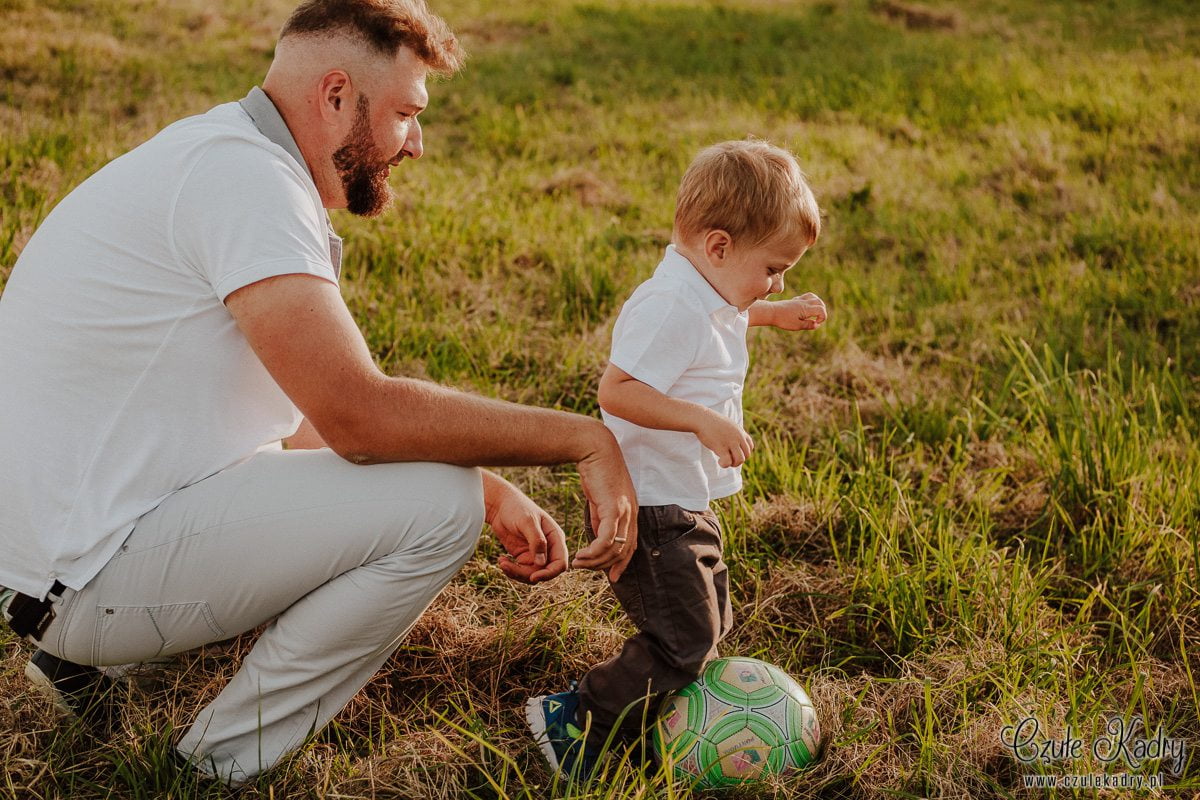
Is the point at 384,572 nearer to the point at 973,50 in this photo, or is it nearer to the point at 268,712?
the point at 268,712

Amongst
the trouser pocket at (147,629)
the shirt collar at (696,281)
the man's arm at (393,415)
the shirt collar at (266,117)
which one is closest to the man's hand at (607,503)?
the man's arm at (393,415)

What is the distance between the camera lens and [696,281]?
2.29 m

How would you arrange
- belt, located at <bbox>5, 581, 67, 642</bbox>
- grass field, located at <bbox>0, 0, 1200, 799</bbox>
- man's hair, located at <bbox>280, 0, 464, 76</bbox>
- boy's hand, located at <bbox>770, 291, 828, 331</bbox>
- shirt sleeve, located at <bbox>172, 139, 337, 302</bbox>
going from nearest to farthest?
shirt sleeve, located at <bbox>172, 139, 337, 302</bbox>
belt, located at <bbox>5, 581, 67, 642</bbox>
man's hair, located at <bbox>280, 0, 464, 76</bbox>
grass field, located at <bbox>0, 0, 1200, 799</bbox>
boy's hand, located at <bbox>770, 291, 828, 331</bbox>

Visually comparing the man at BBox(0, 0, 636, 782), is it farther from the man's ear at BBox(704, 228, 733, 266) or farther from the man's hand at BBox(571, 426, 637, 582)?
the man's ear at BBox(704, 228, 733, 266)

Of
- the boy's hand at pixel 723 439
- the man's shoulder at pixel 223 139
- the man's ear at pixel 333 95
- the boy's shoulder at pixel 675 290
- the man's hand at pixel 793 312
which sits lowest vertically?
the boy's hand at pixel 723 439

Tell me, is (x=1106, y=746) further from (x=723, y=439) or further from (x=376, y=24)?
(x=376, y=24)

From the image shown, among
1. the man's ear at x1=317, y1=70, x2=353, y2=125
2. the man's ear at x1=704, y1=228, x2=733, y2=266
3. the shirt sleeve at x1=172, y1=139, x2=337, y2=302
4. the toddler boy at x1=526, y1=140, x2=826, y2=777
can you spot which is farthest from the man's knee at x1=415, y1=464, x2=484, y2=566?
the man's ear at x1=317, y1=70, x2=353, y2=125

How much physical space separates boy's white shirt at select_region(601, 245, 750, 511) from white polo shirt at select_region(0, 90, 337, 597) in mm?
675

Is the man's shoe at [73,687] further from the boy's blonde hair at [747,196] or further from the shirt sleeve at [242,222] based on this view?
the boy's blonde hair at [747,196]

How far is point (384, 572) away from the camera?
2139mm

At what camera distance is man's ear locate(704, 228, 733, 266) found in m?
2.29

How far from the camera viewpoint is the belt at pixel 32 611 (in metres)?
2.06

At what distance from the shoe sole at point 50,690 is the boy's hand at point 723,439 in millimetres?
1569

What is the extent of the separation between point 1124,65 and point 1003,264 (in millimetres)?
4835
